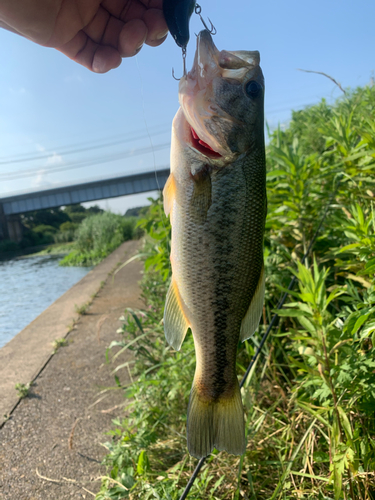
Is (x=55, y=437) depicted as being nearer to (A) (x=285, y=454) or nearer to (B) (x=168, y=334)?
(A) (x=285, y=454)

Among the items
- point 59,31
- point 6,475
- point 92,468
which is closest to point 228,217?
point 59,31

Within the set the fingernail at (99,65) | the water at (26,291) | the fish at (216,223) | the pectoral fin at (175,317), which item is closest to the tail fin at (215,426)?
the fish at (216,223)

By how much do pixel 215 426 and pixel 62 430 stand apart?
2.74 metres

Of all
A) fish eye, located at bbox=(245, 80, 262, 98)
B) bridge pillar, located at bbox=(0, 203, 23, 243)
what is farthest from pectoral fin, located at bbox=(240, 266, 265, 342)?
bridge pillar, located at bbox=(0, 203, 23, 243)

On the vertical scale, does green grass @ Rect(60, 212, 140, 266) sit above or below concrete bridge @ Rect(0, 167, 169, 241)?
below

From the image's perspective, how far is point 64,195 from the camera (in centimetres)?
2472

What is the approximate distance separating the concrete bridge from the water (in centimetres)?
845

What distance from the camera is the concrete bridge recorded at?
72.6 ft

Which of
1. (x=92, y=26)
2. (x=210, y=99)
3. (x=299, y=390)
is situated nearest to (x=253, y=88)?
(x=210, y=99)

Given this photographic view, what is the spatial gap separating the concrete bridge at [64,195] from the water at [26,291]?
845 cm

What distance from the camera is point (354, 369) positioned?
2029mm

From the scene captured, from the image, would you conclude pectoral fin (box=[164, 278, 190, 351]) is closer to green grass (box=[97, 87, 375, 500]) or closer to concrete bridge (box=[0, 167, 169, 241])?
green grass (box=[97, 87, 375, 500])

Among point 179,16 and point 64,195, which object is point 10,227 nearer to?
point 64,195

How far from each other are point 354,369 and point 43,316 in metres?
6.88
